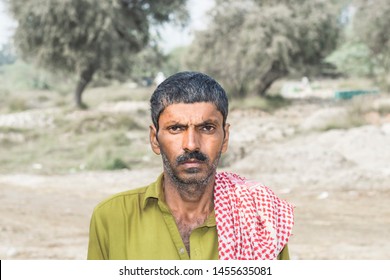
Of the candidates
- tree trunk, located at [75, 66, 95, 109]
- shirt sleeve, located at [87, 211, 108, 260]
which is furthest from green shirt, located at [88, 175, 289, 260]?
tree trunk, located at [75, 66, 95, 109]

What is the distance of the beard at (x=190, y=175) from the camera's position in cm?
187

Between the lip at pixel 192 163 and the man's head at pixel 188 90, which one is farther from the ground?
the man's head at pixel 188 90

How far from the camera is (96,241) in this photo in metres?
1.94

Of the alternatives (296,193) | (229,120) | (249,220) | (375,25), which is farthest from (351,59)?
(249,220)

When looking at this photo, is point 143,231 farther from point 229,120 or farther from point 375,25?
point 375,25

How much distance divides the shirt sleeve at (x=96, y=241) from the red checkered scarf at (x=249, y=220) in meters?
0.39

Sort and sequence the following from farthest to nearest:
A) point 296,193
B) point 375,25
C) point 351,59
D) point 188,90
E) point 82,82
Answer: point 351,59
point 375,25
point 82,82
point 296,193
point 188,90

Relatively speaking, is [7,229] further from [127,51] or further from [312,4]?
[312,4]

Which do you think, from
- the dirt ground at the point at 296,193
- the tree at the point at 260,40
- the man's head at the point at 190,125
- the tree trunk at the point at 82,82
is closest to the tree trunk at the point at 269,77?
the tree at the point at 260,40

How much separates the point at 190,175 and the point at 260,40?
70.6ft

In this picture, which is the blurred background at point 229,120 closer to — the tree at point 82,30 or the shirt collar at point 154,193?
the tree at point 82,30
